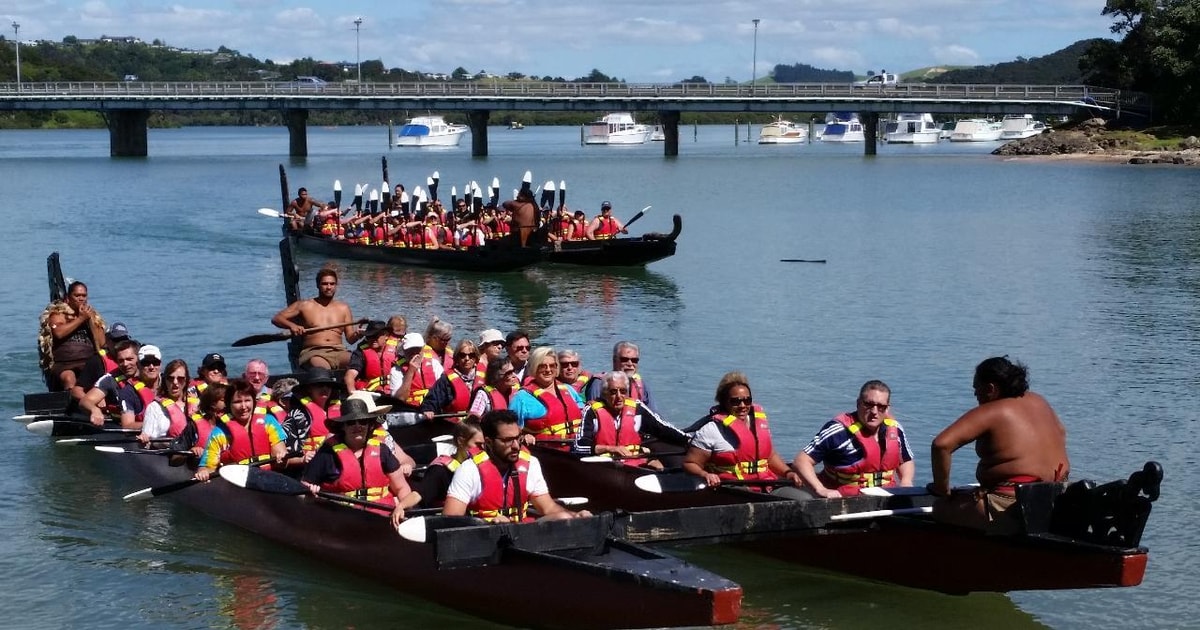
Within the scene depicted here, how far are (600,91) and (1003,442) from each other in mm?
83275

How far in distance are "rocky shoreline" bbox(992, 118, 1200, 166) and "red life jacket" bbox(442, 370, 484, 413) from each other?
6667 centimetres

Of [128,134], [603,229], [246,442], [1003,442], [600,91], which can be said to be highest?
[600,91]

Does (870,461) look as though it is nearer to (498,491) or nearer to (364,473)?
(498,491)

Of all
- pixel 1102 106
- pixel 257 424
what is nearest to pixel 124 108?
pixel 1102 106

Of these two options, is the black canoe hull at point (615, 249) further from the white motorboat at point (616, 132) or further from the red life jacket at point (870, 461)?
the white motorboat at point (616, 132)

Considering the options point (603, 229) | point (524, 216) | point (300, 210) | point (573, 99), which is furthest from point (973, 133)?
point (524, 216)

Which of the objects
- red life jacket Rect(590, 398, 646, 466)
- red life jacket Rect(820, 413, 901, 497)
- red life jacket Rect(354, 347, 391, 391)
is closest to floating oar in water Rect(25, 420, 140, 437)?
red life jacket Rect(354, 347, 391, 391)

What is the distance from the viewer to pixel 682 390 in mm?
21703

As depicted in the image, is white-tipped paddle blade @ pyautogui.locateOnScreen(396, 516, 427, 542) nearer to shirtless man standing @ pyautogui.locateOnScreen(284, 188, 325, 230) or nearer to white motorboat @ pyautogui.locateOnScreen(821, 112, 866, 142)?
shirtless man standing @ pyautogui.locateOnScreen(284, 188, 325, 230)

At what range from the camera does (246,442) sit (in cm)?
1320

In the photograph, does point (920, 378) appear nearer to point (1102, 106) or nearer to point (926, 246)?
point (926, 246)

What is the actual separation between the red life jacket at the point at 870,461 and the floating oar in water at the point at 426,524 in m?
3.07

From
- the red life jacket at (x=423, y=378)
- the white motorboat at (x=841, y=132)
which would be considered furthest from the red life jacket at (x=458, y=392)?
the white motorboat at (x=841, y=132)

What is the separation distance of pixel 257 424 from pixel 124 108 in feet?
281
